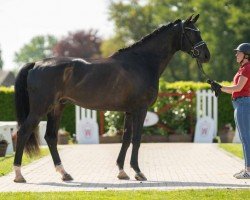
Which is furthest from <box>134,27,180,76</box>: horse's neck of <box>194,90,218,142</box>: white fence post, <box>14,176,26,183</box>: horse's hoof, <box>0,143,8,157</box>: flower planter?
<box>194,90,218,142</box>: white fence post

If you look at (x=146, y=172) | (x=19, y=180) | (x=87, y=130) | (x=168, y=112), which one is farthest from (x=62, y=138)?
(x=19, y=180)

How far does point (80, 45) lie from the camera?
83.8 meters

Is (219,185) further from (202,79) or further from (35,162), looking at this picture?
(202,79)

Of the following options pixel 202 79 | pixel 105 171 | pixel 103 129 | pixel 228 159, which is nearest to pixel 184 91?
pixel 103 129

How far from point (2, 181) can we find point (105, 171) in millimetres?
2382

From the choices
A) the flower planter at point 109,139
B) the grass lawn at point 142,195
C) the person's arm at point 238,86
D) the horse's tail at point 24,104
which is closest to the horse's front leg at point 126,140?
the horse's tail at point 24,104

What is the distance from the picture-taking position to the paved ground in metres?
9.87

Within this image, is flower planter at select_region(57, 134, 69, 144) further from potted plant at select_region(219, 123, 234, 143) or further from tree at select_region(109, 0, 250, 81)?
tree at select_region(109, 0, 250, 81)

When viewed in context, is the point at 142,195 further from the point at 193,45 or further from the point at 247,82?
the point at 193,45

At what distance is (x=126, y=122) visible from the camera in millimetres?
11250

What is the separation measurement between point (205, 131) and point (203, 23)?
32.6 m

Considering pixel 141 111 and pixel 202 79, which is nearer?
pixel 141 111

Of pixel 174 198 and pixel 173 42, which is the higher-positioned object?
pixel 173 42

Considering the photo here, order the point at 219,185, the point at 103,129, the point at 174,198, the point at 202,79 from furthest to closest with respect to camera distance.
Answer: the point at 202,79 → the point at 103,129 → the point at 219,185 → the point at 174,198
